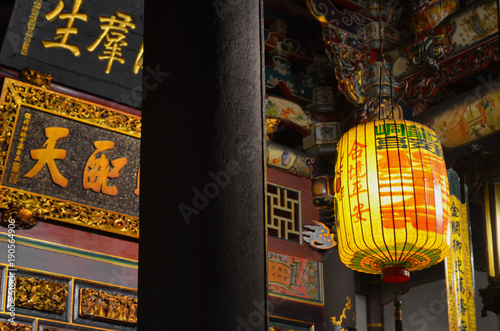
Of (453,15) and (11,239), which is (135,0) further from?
(453,15)

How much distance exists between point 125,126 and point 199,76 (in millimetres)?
4298

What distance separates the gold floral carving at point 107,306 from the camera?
5.11m

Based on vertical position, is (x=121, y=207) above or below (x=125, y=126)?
below

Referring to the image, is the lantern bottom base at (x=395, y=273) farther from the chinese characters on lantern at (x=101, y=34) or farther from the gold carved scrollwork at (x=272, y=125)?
the gold carved scrollwork at (x=272, y=125)

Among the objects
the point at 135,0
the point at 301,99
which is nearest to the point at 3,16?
the point at 135,0

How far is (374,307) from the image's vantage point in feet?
27.2

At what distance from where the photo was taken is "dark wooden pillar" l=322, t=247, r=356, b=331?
6.29 m

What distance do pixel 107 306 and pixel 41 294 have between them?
1.58 feet

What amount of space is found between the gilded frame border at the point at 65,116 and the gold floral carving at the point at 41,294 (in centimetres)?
43

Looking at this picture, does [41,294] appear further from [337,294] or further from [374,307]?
[374,307]

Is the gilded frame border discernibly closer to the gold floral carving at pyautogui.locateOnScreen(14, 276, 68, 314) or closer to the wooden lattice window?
the gold floral carving at pyautogui.locateOnScreen(14, 276, 68, 314)

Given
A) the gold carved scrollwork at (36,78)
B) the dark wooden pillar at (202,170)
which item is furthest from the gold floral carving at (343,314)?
the dark wooden pillar at (202,170)

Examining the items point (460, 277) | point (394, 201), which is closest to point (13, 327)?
point (394, 201)

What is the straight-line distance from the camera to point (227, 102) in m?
1.19
